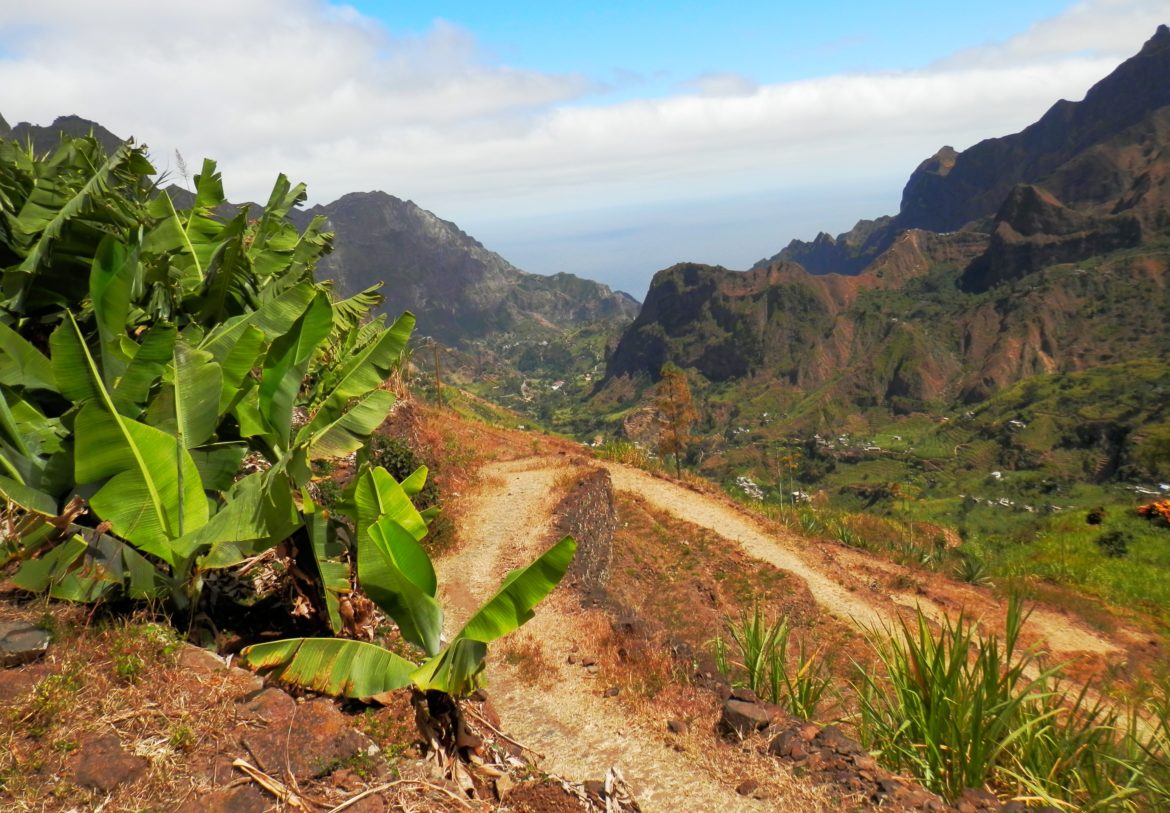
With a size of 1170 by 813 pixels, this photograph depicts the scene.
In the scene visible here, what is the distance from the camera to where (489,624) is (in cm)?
341

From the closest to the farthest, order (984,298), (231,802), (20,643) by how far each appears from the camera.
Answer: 1. (231,802)
2. (20,643)
3. (984,298)

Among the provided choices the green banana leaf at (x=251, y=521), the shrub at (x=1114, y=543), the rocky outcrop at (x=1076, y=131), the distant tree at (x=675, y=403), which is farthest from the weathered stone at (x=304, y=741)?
the rocky outcrop at (x=1076, y=131)

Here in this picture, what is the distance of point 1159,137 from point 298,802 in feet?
624

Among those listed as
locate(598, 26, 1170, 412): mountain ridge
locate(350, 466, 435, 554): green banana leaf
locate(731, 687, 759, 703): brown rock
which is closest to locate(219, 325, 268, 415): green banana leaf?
locate(350, 466, 435, 554): green banana leaf

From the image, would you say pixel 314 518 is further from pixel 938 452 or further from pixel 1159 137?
pixel 1159 137

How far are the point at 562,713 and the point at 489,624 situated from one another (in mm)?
Answer: 3626

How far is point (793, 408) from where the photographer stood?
123438 millimetres

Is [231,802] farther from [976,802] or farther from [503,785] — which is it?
[976,802]

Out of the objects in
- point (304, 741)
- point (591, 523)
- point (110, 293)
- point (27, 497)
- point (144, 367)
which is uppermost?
point (110, 293)

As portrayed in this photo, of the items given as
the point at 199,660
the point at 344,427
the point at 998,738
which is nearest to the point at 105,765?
the point at 199,660

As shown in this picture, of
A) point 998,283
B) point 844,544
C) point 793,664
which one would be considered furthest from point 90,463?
point 998,283

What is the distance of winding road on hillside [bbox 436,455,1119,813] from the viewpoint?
17.5 ft

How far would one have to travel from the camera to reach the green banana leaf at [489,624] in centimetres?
330

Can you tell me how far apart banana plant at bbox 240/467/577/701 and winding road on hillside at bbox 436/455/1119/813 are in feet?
8.14
